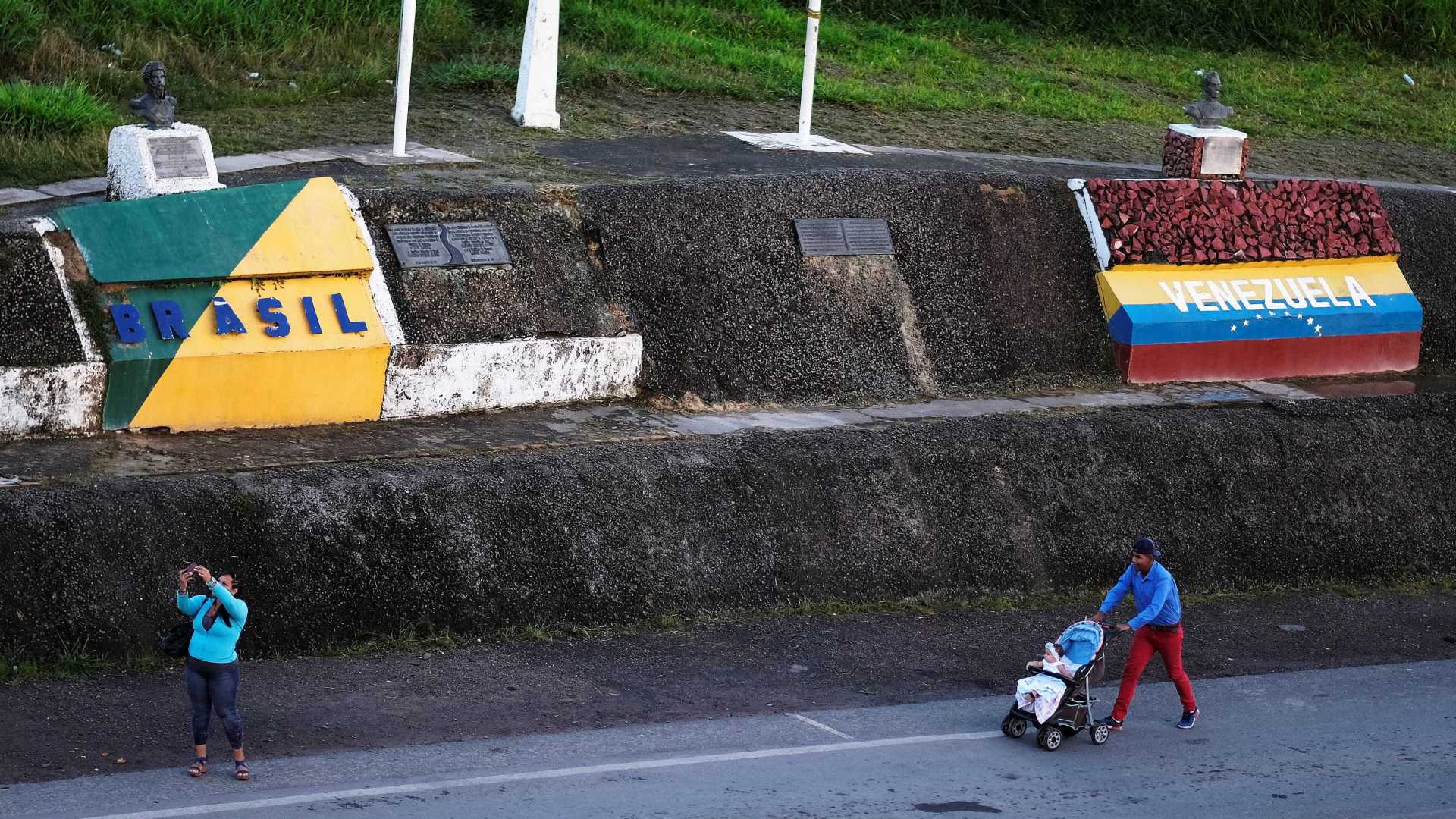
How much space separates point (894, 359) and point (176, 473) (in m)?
6.85

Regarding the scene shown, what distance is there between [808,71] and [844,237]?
3.20m

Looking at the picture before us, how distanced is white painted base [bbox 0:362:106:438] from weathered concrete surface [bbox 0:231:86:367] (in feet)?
0.24

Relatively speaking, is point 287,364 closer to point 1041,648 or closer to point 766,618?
point 766,618

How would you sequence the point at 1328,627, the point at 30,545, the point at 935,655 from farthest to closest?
the point at 1328,627 < the point at 935,655 < the point at 30,545

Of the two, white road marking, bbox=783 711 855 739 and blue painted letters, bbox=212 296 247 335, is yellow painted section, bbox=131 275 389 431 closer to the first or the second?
Result: blue painted letters, bbox=212 296 247 335

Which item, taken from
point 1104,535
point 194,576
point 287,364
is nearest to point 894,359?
point 1104,535

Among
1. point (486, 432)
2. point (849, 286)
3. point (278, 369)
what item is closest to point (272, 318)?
point (278, 369)

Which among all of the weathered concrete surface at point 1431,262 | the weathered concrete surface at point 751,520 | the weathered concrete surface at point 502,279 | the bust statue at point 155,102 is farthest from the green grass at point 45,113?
the weathered concrete surface at point 1431,262

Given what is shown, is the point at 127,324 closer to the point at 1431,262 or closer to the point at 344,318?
the point at 344,318

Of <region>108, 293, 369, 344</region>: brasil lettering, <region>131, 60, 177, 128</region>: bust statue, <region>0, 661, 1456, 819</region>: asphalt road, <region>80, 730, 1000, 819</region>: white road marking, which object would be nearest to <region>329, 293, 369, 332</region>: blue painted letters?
<region>108, 293, 369, 344</region>: brasil lettering

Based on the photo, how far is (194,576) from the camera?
9562 mm

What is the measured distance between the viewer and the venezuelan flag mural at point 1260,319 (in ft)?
56.3

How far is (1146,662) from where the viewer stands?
11.2 metres

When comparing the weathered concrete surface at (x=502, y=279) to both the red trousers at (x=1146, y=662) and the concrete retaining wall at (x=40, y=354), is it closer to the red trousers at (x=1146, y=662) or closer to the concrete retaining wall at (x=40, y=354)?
the concrete retaining wall at (x=40, y=354)
